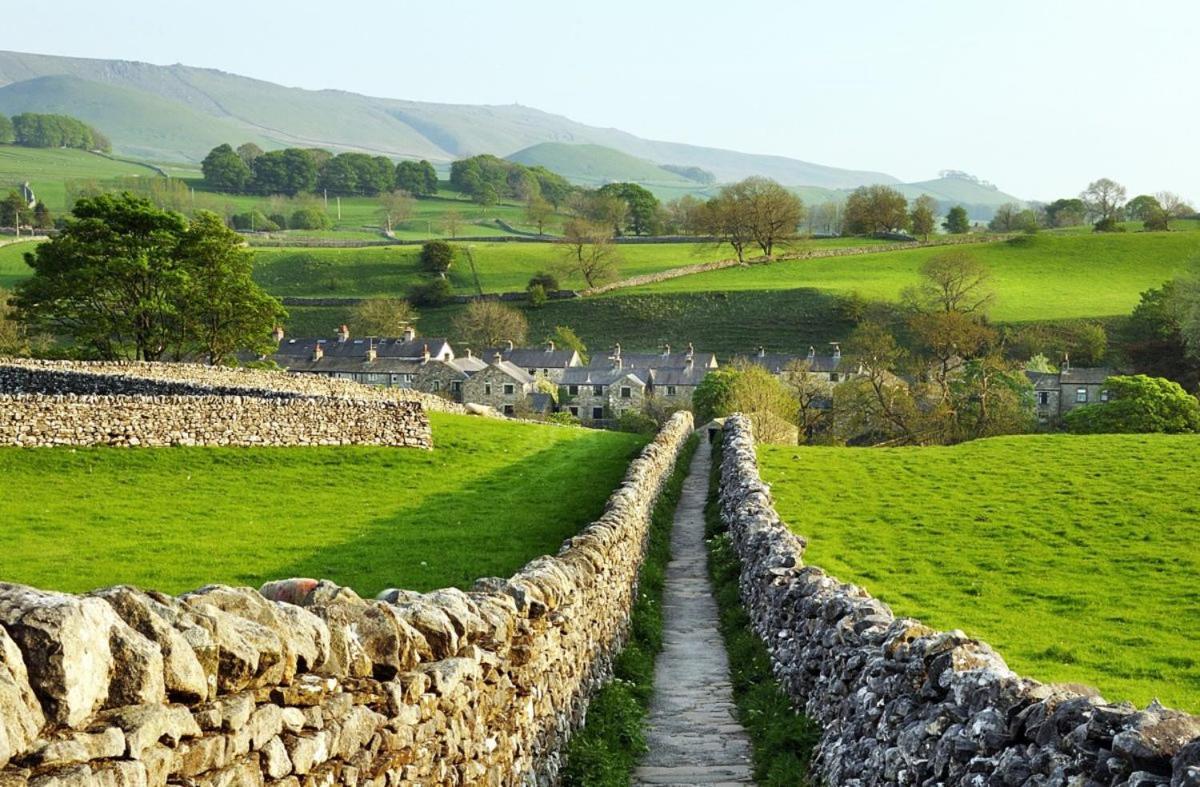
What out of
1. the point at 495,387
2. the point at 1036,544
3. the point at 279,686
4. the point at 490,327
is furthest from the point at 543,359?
the point at 279,686

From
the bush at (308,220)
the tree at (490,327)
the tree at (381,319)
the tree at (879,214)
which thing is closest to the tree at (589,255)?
the tree at (490,327)

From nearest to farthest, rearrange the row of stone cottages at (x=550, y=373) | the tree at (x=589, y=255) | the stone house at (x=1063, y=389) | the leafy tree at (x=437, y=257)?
1. the stone house at (x=1063, y=389)
2. the row of stone cottages at (x=550, y=373)
3. the tree at (x=589, y=255)
4. the leafy tree at (x=437, y=257)

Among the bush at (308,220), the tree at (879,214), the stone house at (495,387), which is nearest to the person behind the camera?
the stone house at (495,387)

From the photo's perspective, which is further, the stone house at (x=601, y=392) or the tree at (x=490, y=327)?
the tree at (x=490, y=327)

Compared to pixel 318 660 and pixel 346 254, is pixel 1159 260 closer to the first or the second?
pixel 346 254

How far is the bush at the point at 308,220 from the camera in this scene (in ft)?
636

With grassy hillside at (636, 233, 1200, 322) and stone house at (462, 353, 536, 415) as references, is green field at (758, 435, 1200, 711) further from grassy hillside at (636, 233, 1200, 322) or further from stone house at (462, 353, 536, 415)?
grassy hillside at (636, 233, 1200, 322)

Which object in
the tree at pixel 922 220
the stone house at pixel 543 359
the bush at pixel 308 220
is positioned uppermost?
the tree at pixel 922 220

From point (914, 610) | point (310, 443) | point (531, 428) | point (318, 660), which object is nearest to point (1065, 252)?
point (531, 428)

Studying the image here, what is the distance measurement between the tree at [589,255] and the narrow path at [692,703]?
11582 cm

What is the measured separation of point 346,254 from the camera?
153000mm

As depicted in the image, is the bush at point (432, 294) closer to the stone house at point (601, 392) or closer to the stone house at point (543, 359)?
the stone house at point (543, 359)

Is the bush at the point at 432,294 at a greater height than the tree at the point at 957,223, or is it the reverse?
the tree at the point at 957,223

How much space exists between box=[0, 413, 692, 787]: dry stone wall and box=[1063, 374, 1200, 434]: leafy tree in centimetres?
5287
